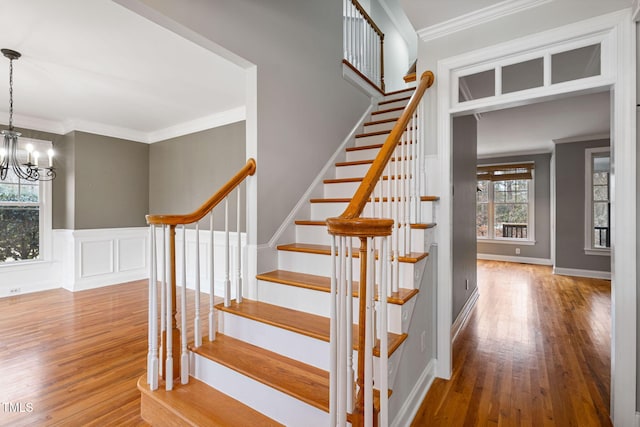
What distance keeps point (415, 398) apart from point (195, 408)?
4.26 feet

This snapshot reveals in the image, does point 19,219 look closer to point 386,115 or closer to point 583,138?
point 386,115

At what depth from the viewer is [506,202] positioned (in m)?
7.24

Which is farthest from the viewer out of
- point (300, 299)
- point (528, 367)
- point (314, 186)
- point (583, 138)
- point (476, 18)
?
point (583, 138)

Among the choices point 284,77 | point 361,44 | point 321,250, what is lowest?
point 321,250

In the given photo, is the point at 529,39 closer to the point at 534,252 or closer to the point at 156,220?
the point at 156,220

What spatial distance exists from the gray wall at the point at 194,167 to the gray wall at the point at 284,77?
1593 mm

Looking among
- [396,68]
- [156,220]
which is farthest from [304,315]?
[396,68]

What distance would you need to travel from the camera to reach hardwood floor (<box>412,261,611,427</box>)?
5.99ft

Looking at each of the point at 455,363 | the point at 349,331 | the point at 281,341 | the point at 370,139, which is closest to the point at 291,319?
the point at 281,341

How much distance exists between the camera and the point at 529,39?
1945 mm

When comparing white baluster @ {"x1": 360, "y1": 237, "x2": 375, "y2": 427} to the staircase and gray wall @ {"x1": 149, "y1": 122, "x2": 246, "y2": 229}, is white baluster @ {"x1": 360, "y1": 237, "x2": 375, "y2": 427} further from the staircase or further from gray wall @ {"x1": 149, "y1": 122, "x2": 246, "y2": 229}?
gray wall @ {"x1": 149, "y1": 122, "x2": 246, "y2": 229}

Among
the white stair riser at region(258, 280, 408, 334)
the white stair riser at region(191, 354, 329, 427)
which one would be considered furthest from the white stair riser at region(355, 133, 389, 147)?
the white stair riser at region(191, 354, 329, 427)

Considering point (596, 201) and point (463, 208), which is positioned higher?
point (596, 201)

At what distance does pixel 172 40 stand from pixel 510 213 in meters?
7.69
